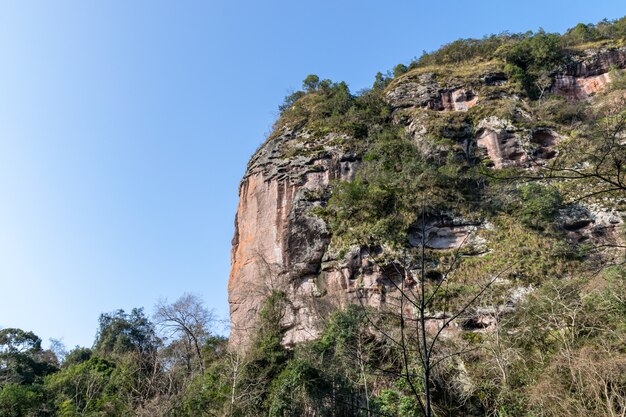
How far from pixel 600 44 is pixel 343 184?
24352 millimetres

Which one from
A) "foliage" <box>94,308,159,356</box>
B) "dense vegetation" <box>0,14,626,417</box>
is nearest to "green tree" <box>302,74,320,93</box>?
"dense vegetation" <box>0,14,626,417</box>

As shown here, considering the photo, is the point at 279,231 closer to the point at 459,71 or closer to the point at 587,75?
the point at 459,71

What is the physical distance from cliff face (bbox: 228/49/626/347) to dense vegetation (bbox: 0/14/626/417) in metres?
0.54

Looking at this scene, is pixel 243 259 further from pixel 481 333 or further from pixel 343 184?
pixel 481 333

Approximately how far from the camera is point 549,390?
12.2 m

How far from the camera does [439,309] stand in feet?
58.8

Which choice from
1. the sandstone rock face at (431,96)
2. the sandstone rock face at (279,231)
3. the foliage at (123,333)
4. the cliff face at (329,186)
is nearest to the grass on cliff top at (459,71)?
the cliff face at (329,186)

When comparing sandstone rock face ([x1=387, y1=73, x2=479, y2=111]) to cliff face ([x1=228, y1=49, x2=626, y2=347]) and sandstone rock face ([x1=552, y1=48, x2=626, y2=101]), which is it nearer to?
cliff face ([x1=228, y1=49, x2=626, y2=347])

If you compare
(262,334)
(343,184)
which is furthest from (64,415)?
(343,184)

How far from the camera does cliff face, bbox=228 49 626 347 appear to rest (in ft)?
69.3

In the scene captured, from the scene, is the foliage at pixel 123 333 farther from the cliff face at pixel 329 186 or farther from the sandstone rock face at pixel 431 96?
the sandstone rock face at pixel 431 96

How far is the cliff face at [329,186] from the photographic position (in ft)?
69.3

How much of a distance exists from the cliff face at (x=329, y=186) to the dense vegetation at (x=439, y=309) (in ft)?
1.78

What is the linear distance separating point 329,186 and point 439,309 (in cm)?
1055
